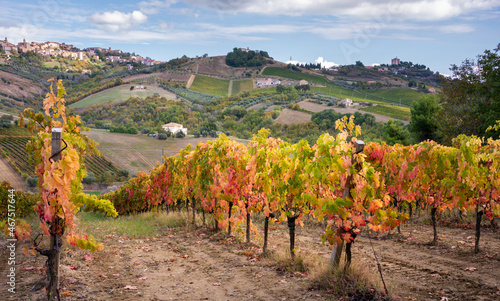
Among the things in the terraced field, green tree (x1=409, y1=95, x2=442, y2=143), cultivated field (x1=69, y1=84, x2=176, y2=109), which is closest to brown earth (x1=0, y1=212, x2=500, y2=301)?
green tree (x1=409, y1=95, x2=442, y2=143)

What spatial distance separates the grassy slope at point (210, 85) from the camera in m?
137

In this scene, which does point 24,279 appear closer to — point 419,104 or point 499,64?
point 499,64

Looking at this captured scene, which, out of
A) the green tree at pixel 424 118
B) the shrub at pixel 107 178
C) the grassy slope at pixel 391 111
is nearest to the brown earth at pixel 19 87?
the shrub at pixel 107 178

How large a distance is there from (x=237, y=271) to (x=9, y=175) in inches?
1714

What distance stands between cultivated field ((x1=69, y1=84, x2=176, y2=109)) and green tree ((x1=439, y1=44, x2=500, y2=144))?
98958 mm

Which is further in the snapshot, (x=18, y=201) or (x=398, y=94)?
(x=398, y=94)

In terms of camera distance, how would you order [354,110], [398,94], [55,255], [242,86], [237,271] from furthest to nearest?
1. [242,86]
2. [398,94]
3. [354,110]
4. [237,271]
5. [55,255]

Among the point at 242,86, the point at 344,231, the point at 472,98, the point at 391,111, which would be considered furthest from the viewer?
the point at 242,86

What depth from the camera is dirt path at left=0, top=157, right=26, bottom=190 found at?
3906 centimetres

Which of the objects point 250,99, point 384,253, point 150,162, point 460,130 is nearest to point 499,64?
point 460,130

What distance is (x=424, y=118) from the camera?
35.1 meters

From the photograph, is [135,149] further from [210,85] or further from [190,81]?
[210,85]

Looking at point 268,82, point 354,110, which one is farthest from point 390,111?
point 268,82

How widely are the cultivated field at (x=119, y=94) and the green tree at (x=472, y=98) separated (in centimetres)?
9896
